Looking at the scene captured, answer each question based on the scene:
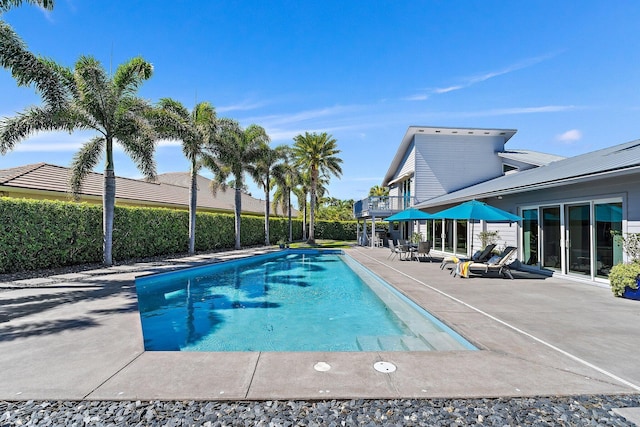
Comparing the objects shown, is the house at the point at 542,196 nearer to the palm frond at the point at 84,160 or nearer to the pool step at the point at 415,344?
the pool step at the point at 415,344

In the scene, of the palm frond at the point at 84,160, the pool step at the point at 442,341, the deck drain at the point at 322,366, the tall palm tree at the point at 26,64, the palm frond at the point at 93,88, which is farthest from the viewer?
the palm frond at the point at 84,160

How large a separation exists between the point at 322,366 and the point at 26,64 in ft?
43.4

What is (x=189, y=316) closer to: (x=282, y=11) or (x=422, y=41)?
(x=282, y=11)

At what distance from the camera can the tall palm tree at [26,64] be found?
9.62 meters

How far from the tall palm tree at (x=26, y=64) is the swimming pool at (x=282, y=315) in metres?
7.35

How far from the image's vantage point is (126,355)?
3.86 m

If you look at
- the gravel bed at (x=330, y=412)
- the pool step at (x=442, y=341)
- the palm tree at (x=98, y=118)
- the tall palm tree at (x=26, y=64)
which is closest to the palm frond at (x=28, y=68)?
the tall palm tree at (x=26, y=64)

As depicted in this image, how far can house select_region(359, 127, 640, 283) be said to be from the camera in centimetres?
791

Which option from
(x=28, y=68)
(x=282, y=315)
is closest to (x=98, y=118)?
(x=28, y=68)

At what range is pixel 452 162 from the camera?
20.5m

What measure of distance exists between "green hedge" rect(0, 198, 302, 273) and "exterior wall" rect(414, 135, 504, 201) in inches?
579

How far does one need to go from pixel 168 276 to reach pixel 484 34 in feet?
51.9

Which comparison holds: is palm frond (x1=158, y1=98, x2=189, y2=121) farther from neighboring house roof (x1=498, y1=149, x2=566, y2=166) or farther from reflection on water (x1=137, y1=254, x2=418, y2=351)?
neighboring house roof (x1=498, y1=149, x2=566, y2=166)

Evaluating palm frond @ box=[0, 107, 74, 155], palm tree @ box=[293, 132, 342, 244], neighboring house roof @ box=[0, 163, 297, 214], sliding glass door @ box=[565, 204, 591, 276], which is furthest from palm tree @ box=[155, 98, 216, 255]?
sliding glass door @ box=[565, 204, 591, 276]
